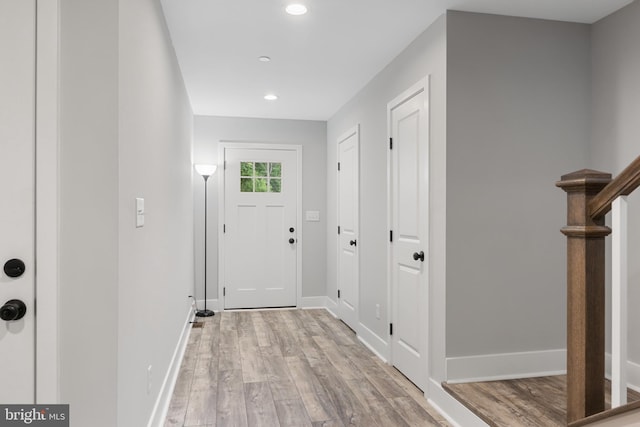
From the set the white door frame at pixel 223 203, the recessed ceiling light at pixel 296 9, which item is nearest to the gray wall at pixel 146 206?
the recessed ceiling light at pixel 296 9

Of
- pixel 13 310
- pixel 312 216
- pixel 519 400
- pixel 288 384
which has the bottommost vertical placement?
pixel 288 384

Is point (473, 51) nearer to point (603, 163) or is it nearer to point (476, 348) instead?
point (603, 163)

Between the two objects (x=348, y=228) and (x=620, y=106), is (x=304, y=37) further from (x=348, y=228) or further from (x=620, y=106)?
(x=348, y=228)

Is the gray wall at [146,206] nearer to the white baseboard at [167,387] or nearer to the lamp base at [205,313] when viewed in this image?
the white baseboard at [167,387]

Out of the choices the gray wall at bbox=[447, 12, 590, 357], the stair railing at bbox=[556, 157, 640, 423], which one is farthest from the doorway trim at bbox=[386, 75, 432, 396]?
the stair railing at bbox=[556, 157, 640, 423]

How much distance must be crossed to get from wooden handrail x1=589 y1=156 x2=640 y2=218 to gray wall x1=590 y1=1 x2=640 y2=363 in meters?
1.60

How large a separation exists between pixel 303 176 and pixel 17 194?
434 centimetres

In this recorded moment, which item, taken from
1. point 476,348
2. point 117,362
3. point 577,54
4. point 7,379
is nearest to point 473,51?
point 577,54

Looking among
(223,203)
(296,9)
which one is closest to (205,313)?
(223,203)

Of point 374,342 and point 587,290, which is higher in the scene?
point 587,290

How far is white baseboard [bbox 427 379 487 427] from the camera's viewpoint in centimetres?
236

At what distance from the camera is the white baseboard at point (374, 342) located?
364 centimetres

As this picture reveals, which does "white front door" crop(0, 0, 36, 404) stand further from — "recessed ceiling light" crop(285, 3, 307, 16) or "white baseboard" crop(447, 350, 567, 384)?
"white baseboard" crop(447, 350, 567, 384)

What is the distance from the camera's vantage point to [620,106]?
8.99 ft
